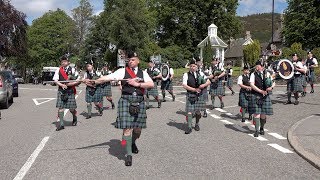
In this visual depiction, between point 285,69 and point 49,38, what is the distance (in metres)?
61.1

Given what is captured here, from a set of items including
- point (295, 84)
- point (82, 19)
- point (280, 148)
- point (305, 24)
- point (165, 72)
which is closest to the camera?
point (280, 148)

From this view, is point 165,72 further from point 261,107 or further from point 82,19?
point 82,19

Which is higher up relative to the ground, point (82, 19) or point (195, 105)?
point (82, 19)

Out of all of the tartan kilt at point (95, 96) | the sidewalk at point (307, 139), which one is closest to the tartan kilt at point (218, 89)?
the sidewalk at point (307, 139)

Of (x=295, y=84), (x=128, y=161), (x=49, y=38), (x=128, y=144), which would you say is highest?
(x=49, y=38)

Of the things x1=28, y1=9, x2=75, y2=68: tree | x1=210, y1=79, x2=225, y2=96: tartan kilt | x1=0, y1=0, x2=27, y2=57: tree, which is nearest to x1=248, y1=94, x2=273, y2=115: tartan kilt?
x1=210, y1=79, x2=225, y2=96: tartan kilt

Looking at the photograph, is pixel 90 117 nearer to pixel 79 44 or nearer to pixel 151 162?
pixel 151 162

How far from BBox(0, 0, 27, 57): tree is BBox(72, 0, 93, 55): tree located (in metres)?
31.7

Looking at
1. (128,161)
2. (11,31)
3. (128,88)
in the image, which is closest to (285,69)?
(128,88)

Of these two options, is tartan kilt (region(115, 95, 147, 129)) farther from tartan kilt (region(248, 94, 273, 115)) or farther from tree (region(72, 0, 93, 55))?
tree (region(72, 0, 93, 55))

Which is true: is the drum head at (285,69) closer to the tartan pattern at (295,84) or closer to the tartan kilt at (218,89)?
the tartan pattern at (295,84)

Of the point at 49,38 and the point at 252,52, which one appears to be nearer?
the point at 252,52

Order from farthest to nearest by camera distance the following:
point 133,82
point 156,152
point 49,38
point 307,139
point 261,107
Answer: point 49,38 < point 261,107 < point 307,139 < point 156,152 < point 133,82

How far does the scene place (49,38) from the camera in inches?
2768
